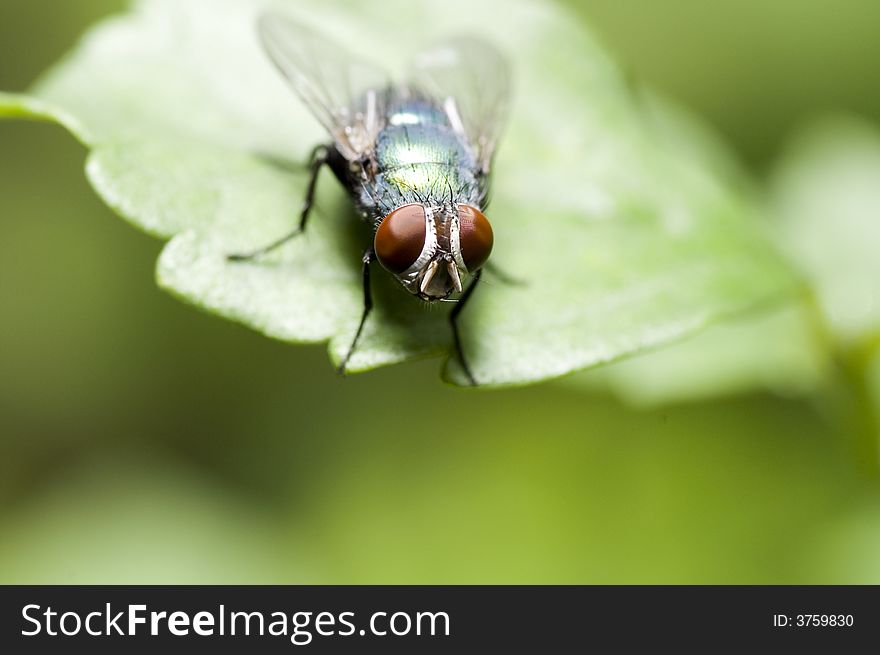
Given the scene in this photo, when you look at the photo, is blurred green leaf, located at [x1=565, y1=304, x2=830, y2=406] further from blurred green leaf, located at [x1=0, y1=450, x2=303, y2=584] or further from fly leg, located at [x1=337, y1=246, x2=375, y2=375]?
blurred green leaf, located at [x1=0, y1=450, x2=303, y2=584]

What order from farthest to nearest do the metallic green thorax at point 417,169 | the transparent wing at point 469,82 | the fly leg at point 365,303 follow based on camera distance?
the transparent wing at point 469,82, the metallic green thorax at point 417,169, the fly leg at point 365,303

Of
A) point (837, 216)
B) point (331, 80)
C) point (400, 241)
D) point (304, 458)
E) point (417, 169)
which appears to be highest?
point (837, 216)

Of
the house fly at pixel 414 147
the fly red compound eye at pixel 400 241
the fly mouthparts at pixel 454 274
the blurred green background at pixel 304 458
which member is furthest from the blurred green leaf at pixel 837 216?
the fly red compound eye at pixel 400 241

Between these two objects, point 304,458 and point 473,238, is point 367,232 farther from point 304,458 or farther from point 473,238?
point 304,458

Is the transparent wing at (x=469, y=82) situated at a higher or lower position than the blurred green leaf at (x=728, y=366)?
higher

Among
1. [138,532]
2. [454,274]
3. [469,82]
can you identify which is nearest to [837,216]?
[469,82]

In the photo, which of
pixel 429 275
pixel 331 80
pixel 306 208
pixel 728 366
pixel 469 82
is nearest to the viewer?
pixel 429 275

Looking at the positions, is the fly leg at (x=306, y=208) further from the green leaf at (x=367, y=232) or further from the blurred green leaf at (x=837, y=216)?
the blurred green leaf at (x=837, y=216)
